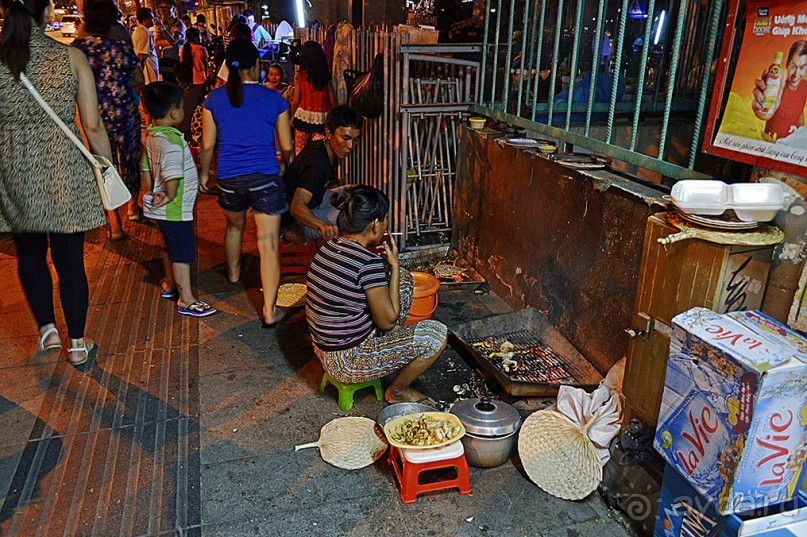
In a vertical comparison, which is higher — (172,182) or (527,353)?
(172,182)

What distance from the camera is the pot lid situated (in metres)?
3.36

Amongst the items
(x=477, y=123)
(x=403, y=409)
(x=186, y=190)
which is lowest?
(x=403, y=409)

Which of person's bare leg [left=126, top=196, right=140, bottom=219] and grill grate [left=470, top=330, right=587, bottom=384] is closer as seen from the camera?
grill grate [left=470, top=330, right=587, bottom=384]

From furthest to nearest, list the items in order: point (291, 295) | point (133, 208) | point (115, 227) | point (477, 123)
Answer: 1. point (133, 208)
2. point (115, 227)
3. point (477, 123)
4. point (291, 295)

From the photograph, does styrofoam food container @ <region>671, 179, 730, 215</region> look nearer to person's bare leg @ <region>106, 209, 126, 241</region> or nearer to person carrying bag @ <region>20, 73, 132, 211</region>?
person carrying bag @ <region>20, 73, 132, 211</region>

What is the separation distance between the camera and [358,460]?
11.4 feet

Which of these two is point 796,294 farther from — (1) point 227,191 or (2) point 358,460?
(1) point 227,191

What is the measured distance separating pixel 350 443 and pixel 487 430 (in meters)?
0.79

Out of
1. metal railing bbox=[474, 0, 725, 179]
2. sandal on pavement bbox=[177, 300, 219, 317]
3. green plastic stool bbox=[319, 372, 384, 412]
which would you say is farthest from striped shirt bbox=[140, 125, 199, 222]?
metal railing bbox=[474, 0, 725, 179]

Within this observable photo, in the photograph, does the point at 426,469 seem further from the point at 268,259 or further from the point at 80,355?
the point at 80,355

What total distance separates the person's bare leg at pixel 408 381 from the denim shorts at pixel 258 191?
186 centimetres

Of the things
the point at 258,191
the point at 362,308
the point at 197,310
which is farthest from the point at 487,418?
the point at 197,310

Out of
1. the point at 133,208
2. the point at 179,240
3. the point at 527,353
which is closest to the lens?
the point at 527,353

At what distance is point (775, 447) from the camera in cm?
237
